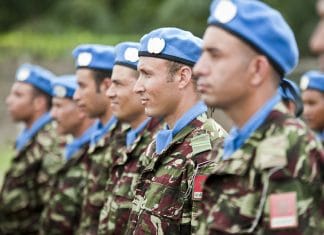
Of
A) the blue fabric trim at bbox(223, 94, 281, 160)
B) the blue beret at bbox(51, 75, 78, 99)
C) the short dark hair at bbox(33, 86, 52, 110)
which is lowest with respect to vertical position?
the blue fabric trim at bbox(223, 94, 281, 160)

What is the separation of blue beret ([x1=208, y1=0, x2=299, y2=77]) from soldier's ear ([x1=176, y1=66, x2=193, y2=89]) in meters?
1.43

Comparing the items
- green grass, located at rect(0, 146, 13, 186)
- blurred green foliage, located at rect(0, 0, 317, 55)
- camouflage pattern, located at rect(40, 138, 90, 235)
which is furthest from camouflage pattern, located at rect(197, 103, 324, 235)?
blurred green foliage, located at rect(0, 0, 317, 55)

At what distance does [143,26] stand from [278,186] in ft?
67.2

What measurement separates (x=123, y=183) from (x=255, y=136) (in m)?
2.42

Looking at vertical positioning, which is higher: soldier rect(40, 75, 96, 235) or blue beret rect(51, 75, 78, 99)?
blue beret rect(51, 75, 78, 99)

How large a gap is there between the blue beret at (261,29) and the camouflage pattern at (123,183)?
2029mm

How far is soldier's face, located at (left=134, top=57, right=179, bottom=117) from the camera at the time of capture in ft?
17.5

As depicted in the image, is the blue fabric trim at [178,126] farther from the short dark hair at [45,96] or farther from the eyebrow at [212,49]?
the short dark hair at [45,96]

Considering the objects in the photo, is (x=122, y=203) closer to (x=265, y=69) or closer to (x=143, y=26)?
(x=265, y=69)

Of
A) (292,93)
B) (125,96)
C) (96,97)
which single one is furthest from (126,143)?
(292,93)

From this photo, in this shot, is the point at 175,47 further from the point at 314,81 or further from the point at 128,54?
the point at 314,81

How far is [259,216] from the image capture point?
3.71m

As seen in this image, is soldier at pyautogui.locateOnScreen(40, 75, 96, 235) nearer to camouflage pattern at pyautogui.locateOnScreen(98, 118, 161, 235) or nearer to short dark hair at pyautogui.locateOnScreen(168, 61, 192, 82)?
camouflage pattern at pyautogui.locateOnScreen(98, 118, 161, 235)

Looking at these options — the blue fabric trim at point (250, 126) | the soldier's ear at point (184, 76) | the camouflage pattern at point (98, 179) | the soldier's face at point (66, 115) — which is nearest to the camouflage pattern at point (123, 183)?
the camouflage pattern at point (98, 179)
